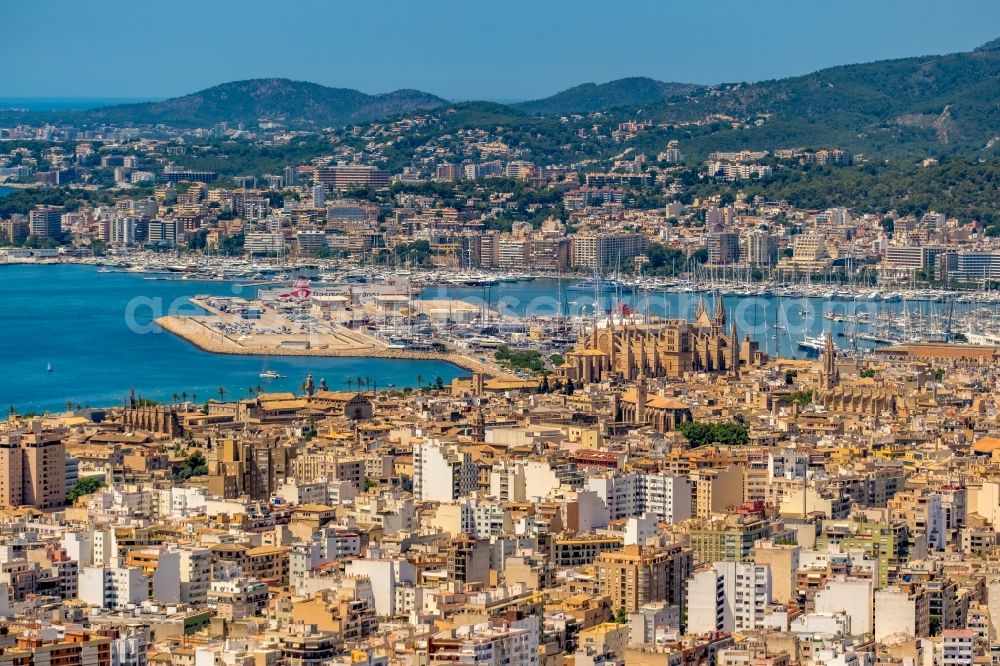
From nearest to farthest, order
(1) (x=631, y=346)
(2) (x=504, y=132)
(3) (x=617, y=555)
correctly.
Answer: (3) (x=617, y=555), (1) (x=631, y=346), (2) (x=504, y=132)

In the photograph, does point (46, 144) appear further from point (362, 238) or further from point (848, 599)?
point (848, 599)

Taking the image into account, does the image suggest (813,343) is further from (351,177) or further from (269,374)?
(351,177)

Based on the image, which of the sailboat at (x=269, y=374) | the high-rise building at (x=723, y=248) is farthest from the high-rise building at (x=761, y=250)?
the sailboat at (x=269, y=374)

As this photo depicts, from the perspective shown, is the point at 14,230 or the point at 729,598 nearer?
the point at 729,598

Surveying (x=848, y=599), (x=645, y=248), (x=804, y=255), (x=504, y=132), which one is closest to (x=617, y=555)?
(x=848, y=599)

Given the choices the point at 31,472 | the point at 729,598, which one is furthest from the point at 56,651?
the point at 31,472

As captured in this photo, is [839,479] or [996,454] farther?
[996,454]

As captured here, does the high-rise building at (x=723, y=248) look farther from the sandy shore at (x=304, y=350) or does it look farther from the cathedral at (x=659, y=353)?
the cathedral at (x=659, y=353)
